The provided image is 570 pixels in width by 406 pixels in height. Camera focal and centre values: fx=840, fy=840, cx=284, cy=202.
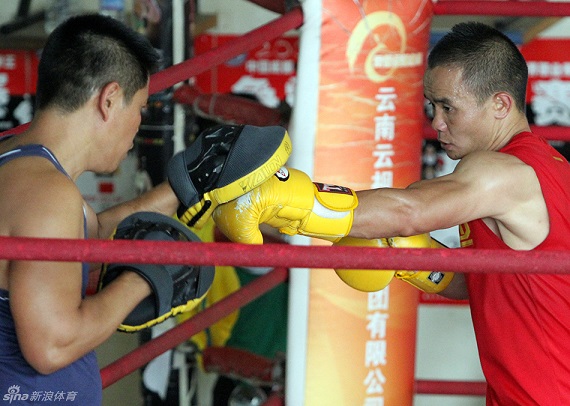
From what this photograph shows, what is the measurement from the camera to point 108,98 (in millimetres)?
1265

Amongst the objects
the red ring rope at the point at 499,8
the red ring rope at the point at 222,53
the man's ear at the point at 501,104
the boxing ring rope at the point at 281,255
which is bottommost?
the boxing ring rope at the point at 281,255

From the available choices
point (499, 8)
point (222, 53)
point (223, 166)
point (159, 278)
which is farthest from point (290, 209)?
point (499, 8)

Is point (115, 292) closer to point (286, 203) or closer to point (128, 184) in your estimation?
point (286, 203)

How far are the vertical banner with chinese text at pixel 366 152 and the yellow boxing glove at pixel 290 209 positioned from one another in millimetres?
353

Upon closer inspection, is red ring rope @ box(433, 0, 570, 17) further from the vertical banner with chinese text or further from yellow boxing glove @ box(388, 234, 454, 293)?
yellow boxing glove @ box(388, 234, 454, 293)

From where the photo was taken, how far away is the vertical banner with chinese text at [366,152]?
1709 mm

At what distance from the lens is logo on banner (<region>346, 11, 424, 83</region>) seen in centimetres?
171

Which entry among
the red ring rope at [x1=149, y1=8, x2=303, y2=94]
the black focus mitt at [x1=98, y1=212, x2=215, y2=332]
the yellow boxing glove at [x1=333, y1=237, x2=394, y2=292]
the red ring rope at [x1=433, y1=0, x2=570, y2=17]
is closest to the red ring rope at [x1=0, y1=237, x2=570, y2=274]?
the black focus mitt at [x1=98, y1=212, x2=215, y2=332]

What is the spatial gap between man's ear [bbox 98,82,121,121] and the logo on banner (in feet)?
1.95

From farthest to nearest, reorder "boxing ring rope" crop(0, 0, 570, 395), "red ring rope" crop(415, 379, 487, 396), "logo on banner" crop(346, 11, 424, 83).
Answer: "red ring rope" crop(415, 379, 487, 396), "logo on banner" crop(346, 11, 424, 83), "boxing ring rope" crop(0, 0, 570, 395)

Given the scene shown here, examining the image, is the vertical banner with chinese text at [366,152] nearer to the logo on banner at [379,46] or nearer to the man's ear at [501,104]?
the logo on banner at [379,46]

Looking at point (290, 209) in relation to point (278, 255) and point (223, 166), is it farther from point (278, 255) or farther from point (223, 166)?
point (278, 255)

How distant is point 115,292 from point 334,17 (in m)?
0.77

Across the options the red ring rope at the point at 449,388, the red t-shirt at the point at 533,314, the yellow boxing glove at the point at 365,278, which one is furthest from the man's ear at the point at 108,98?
the red ring rope at the point at 449,388
